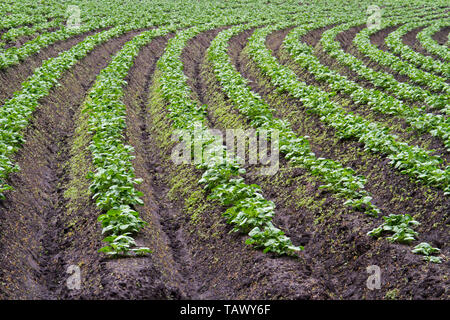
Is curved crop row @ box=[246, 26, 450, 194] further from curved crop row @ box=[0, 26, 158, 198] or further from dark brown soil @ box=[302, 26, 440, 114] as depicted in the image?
curved crop row @ box=[0, 26, 158, 198]

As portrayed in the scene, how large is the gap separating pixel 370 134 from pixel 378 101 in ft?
11.4

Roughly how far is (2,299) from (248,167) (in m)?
6.07

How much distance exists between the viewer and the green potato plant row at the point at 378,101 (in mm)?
11176

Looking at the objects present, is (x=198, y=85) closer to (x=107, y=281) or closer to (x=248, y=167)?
(x=248, y=167)

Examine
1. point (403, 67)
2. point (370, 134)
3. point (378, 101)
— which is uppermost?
point (403, 67)

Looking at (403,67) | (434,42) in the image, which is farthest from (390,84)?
(434,42)

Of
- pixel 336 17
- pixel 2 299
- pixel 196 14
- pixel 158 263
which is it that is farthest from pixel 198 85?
pixel 336 17

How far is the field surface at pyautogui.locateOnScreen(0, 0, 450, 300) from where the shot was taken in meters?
6.07

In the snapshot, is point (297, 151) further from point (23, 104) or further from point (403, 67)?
point (403, 67)

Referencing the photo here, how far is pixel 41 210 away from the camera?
827 centimetres

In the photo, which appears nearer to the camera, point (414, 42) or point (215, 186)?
point (215, 186)

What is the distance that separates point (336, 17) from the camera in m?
37.5

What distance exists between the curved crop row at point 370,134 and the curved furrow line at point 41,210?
20.8 ft

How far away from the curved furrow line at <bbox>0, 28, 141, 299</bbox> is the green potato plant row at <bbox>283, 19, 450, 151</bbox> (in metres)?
8.59
